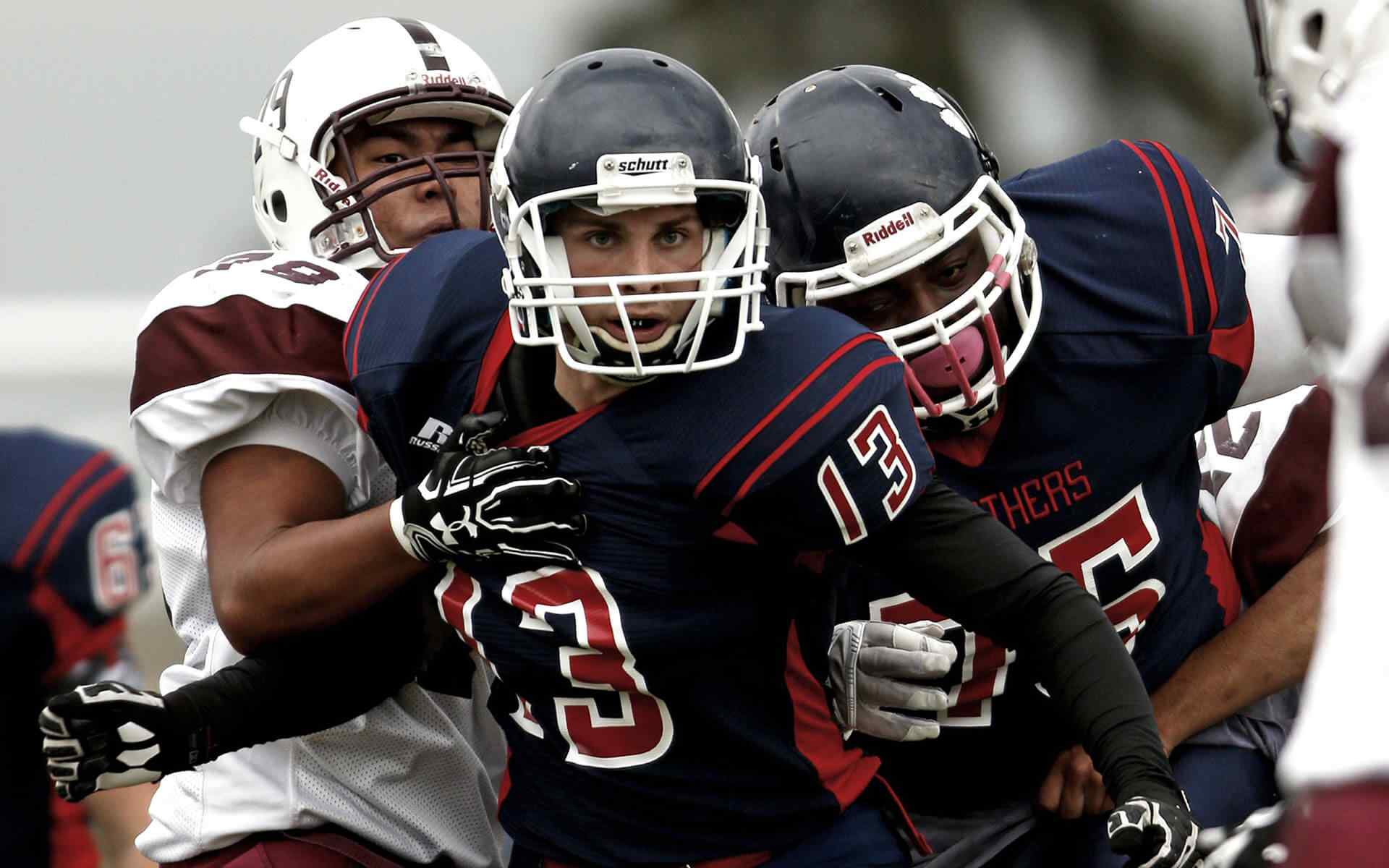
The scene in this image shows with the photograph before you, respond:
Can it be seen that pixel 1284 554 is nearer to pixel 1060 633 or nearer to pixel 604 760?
pixel 1060 633

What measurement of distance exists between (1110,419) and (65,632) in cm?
135

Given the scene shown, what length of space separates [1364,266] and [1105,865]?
159 centimetres

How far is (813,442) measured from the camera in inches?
79.6

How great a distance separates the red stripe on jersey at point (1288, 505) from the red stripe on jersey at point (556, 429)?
115cm

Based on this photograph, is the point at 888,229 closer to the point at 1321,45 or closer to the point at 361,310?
the point at 361,310

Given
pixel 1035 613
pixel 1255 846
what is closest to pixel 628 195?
pixel 1035 613

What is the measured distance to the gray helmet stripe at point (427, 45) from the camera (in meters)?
3.02

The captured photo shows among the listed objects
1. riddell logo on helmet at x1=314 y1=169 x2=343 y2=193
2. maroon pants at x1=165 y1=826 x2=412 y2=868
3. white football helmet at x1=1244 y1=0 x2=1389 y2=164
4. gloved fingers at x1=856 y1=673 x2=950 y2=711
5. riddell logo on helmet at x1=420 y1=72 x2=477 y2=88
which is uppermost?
white football helmet at x1=1244 y1=0 x2=1389 y2=164

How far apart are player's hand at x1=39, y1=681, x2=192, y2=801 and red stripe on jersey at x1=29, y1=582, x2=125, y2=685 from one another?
0.04m

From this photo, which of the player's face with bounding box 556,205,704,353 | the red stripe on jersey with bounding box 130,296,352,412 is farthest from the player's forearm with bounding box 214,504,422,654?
the player's face with bounding box 556,205,704,353

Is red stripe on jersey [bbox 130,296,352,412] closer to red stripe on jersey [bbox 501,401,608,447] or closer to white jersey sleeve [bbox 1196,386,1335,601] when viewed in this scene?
red stripe on jersey [bbox 501,401,608,447]

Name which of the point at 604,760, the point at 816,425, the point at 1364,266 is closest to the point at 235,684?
the point at 604,760

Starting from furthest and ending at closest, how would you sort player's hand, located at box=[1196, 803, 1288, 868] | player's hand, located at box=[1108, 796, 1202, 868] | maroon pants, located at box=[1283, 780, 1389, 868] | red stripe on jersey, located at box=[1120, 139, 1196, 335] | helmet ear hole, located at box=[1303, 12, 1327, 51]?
1. red stripe on jersey, located at box=[1120, 139, 1196, 335]
2. player's hand, located at box=[1108, 796, 1202, 868]
3. helmet ear hole, located at box=[1303, 12, 1327, 51]
4. player's hand, located at box=[1196, 803, 1288, 868]
5. maroon pants, located at box=[1283, 780, 1389, 868]

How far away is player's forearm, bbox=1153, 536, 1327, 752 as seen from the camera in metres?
2.57
